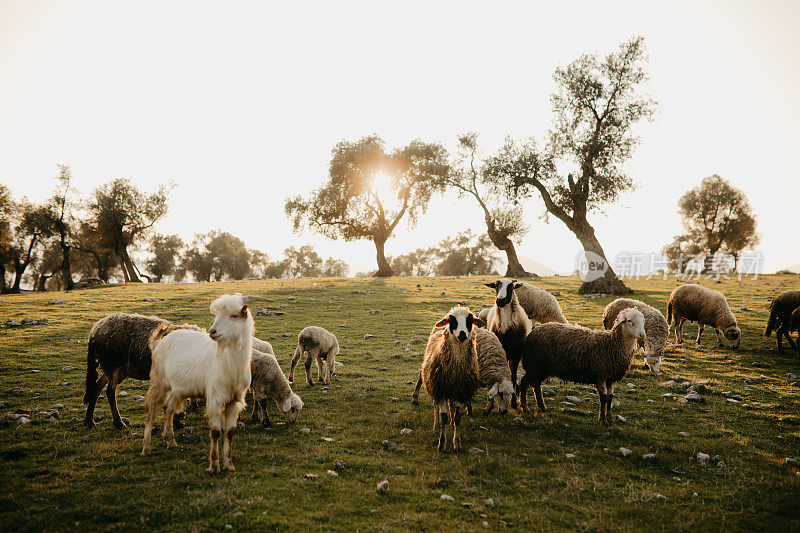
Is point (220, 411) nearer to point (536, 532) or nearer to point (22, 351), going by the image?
point (536, 532)

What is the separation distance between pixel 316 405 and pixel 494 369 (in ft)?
13.9

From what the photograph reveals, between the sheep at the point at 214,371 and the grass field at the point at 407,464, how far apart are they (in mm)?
637

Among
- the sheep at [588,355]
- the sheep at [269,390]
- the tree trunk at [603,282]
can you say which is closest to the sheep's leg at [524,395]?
the sheep at [588,355]

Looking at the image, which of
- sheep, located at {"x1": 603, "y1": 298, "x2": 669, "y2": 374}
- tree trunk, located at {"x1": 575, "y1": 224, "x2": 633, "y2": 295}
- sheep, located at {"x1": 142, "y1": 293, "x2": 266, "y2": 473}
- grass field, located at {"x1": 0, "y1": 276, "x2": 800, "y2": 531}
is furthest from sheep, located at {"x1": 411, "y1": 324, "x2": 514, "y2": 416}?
tree trunk, located at {"x1": 575, "y1": 224, "x2": 633, "y2": 295}

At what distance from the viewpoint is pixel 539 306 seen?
45.2 feet

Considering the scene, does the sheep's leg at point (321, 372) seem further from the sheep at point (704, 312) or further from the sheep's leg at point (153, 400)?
the sheep at point (704, 312)

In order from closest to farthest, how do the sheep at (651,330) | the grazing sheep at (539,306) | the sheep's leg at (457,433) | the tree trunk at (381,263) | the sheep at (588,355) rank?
1. the sheep's leg at (457,433)
2. the sheep at (588,355)
3. the sheep at (651,330)
4. the grazing sheep at (539,306)
5. the tree trunk at (381,263)

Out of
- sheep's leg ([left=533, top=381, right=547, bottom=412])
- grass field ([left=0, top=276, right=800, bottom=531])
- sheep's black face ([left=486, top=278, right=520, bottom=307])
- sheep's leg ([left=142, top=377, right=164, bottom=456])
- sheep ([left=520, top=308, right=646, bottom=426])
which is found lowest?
grass field ([left=0, top=276, right=800, bottom=531])

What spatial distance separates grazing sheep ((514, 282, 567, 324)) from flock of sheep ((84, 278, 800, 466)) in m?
3.04

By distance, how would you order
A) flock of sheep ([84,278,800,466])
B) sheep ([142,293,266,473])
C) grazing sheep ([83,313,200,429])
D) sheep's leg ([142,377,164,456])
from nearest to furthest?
sheep ([142,293,266,473]) → flock of sheep ([84,278,800,466]) → sheep's leg ([142,377,164,456]) → grazing sheep ([83,313,200,429])

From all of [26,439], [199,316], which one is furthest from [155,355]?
[199,316]

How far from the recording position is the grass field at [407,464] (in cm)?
489

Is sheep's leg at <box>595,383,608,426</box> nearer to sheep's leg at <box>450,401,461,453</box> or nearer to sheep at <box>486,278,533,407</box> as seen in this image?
sheep at <box>486,278,533,407</box>

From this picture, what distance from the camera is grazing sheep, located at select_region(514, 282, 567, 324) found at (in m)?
13.7
